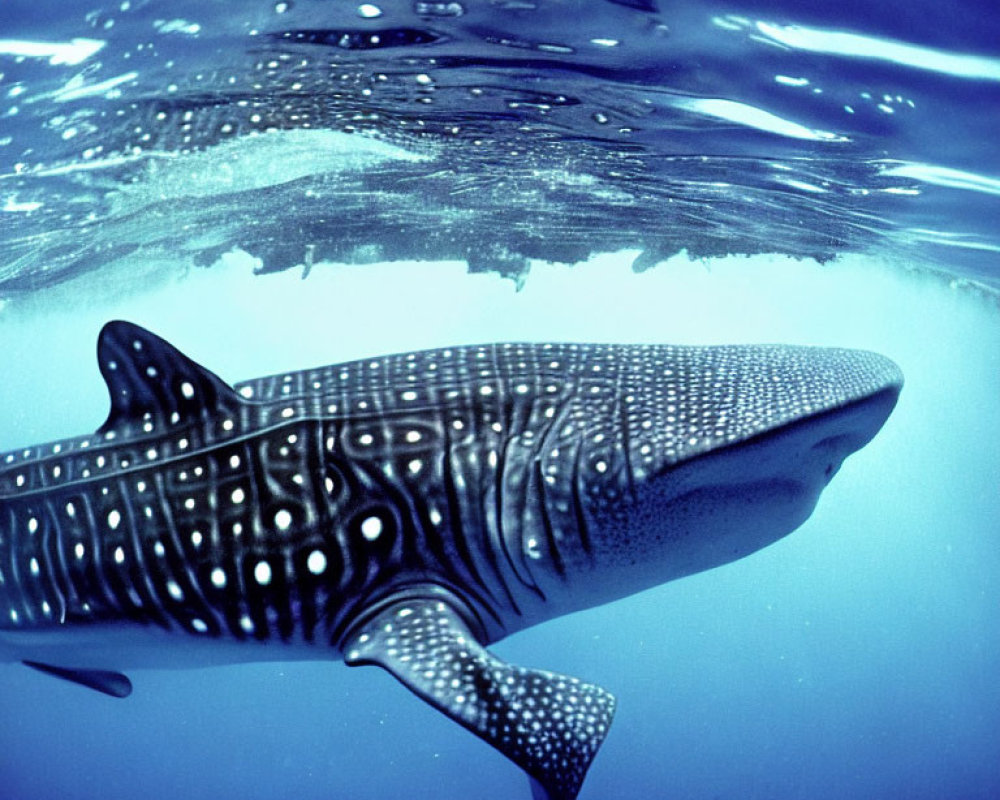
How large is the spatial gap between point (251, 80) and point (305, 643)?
621cm

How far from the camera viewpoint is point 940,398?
2159 inches

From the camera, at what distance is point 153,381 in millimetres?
4074

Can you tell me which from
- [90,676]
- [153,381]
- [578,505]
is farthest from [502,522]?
[90,676]

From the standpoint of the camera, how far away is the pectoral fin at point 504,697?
3.06 metres

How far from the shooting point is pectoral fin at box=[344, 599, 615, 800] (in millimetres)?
3062

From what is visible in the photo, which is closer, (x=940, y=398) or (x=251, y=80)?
(x=251, y=80)

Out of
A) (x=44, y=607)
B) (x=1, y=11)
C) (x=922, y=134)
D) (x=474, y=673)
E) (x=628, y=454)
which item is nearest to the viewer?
(x=474, y=673)

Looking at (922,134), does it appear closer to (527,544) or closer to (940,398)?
(527,544)

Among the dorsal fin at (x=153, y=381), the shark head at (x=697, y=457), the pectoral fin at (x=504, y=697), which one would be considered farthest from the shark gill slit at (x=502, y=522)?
the dorsal fin at (x=153, y=381)

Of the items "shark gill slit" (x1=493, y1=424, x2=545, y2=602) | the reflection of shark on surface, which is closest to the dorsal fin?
the reflection of shark on surface

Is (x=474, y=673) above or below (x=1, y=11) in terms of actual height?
below

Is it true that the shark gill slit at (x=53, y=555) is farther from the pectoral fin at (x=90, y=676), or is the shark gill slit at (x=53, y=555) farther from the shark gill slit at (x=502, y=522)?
the shark gill slit at (x=502, y=522)

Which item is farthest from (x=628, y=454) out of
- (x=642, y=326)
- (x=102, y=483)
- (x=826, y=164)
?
(x=642, y=326)

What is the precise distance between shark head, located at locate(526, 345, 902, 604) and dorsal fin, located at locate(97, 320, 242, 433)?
1738mm
